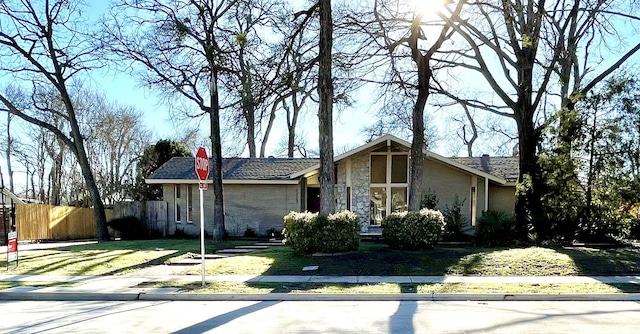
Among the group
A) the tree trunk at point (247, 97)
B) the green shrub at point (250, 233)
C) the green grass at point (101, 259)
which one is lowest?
the green shrub at point (250, 233)

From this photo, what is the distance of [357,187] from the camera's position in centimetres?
2183


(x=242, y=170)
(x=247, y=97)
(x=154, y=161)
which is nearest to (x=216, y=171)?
(x=242, y=170)

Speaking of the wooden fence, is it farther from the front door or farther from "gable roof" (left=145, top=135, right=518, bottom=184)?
the front door

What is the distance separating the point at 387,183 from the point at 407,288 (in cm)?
1191

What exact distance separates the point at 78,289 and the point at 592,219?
1552 cm

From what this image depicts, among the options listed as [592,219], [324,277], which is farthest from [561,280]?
[592,219]

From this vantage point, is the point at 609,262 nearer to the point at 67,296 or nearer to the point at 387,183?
the point at 387,183

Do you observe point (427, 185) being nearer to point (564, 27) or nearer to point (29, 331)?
point (564, 27)

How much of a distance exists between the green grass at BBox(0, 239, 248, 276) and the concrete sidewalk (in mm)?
909

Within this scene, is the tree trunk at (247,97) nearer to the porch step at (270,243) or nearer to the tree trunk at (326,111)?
the tree trunk at (326,111)

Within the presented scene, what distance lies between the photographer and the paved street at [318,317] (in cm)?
681

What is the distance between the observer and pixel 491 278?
36.1 ft

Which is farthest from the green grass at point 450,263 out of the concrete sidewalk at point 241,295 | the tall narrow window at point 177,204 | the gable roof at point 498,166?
the tall narrow window at point 177,204

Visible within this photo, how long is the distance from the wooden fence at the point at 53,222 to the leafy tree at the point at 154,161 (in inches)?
157
